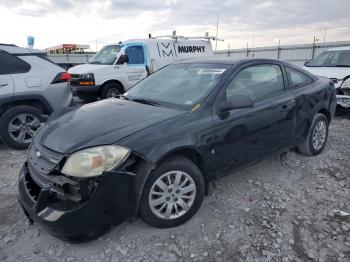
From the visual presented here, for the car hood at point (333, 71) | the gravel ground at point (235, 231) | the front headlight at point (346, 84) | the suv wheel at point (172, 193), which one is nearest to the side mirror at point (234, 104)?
the suv wheel at point (172, 193)

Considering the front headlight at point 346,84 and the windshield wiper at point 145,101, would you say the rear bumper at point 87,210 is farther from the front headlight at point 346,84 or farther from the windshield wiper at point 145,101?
the front headlight at point 346,84

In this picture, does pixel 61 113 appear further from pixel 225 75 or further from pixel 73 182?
pixel 225 75

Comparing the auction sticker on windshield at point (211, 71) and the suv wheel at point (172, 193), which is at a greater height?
→ the auction sticker on windshield at point (211, 71)

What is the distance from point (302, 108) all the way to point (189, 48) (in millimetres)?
7617

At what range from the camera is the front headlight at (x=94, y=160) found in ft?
7.43

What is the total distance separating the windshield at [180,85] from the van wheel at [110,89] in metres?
4.90

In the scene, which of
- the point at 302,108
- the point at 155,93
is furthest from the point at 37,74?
the point at 302,108

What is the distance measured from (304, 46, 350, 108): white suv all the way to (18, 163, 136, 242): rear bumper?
238 inches

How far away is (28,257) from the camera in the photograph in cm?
244

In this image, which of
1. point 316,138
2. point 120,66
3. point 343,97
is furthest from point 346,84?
point 120,66

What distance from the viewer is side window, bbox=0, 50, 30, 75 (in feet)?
15.6

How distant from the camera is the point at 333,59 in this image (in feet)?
25.8

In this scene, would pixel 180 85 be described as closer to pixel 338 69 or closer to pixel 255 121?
pixel 255 121

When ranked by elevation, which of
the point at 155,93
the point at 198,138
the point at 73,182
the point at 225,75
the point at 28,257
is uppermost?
the point at 225,75
